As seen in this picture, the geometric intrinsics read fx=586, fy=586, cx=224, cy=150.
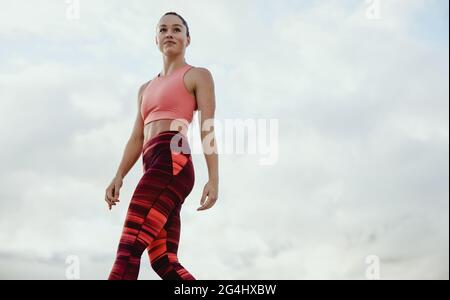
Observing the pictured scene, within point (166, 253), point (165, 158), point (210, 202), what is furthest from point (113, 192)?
point (210, 202)

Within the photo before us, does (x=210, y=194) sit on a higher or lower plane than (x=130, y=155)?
lower

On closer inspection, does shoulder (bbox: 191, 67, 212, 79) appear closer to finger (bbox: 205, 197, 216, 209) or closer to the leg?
finger (bbox: 205, 197, 216, 209)

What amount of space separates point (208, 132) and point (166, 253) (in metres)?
1.21

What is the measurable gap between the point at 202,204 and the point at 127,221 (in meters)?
0.72

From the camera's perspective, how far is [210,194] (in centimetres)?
553

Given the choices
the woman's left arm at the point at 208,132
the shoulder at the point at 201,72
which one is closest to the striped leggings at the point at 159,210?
the woman's left arm at the point at 208,132

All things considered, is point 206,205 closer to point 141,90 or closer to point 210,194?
point 210,194

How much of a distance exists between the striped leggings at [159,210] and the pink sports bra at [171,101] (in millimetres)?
234

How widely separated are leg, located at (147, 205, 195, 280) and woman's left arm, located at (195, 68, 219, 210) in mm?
348

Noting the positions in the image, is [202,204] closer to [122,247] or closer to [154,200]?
[154,200]

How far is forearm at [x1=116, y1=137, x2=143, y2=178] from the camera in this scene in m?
6.08

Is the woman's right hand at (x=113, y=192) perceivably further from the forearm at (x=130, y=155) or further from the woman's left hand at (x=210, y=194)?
the woman's left hand at (x=210, y=194)

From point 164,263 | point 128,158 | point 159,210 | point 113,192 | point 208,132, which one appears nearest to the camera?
point 159,210
